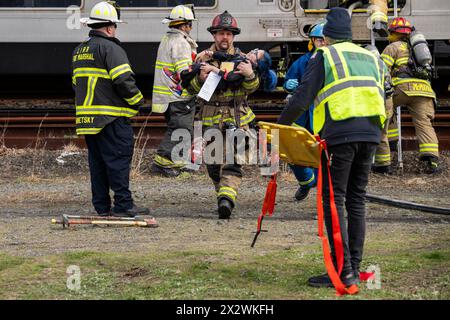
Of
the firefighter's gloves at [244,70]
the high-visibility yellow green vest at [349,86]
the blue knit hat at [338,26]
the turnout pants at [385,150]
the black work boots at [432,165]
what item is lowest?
the black work boots at [432,165]

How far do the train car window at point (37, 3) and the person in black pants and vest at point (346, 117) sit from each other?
909 centimetres

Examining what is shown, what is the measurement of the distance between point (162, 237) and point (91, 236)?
1.95 feet

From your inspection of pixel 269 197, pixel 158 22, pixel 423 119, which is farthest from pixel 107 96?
pixel 158 22

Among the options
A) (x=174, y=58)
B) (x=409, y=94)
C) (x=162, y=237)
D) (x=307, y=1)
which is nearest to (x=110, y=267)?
(x=162, y=237)

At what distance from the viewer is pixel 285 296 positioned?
248 inches

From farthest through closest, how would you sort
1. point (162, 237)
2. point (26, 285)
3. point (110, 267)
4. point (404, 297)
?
1. point (162, 237)
2. point (110, 267)
3. point (26, 285)
4. point (404, 297)

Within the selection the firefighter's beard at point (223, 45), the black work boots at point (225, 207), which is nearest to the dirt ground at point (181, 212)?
the black work boots at point (225, 207)

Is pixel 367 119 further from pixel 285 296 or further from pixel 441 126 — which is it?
pixel 441 126

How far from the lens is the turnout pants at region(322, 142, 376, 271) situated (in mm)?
6477

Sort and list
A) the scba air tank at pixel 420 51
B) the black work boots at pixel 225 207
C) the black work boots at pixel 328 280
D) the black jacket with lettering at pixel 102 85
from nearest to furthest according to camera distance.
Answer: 1. the black work boots at pixel 328 280
2. the black jacket with lettering at pixel 102 85
3. the black work boots at pixel 225 207
4. the scba air tank at pixel 420 51

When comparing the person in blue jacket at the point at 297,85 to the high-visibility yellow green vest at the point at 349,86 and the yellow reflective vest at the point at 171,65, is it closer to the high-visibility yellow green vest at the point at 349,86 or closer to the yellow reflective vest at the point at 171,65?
the yellow reflective vest at the point at 171,65

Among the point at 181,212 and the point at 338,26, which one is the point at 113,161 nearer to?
the point at 181,212

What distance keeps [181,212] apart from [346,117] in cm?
380

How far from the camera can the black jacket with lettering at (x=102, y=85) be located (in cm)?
884
